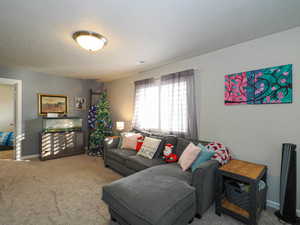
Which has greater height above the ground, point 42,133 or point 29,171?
point 42,133

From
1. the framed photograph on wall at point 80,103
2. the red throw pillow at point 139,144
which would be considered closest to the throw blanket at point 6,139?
the framed photograph on wall at point 80,103

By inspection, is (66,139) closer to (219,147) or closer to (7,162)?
(7,162)

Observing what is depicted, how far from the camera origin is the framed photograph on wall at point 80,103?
5.05m

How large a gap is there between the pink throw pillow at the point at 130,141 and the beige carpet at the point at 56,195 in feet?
2.14

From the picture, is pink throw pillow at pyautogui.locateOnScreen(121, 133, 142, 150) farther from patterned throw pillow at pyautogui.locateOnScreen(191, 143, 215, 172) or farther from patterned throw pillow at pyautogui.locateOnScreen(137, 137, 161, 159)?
patterned throw pillow at pyautogui.locateOnScreen(191, 143, 215, 172)

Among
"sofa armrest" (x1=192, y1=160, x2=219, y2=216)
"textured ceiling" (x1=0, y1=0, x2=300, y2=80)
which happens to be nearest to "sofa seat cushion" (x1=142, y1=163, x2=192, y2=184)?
"sofa armrest" (x1=192, y1=160, x2=219, y2=216)

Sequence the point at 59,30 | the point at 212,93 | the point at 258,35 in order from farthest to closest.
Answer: the point at 212,93
the point at 258,35
the point at 59,30

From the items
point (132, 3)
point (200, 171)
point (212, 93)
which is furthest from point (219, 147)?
point (132, 3)

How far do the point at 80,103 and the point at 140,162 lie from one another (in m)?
3.58

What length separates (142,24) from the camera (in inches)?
72.0

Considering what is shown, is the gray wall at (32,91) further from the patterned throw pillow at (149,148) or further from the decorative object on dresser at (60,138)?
the patterned throw pillow at (149,148)

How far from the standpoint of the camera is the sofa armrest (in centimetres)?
182

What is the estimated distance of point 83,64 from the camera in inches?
137

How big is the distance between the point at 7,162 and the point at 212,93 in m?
5.26
